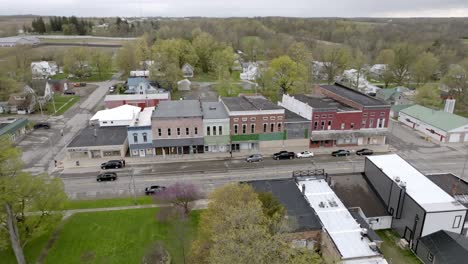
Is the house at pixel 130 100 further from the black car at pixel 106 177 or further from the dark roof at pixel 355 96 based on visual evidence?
the dark roof at pixel 355 96

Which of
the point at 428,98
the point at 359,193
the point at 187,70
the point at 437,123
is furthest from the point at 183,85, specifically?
the point at 359,193

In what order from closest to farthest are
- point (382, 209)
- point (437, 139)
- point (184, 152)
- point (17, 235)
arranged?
1. point (17, 235)
2. point (382, 209)
3. point (184, 152)
4. point (437, 139)

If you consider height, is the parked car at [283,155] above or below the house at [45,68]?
below

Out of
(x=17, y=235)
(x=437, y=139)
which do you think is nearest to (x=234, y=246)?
(x=17, y=235)

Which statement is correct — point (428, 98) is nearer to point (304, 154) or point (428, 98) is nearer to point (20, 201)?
point (304, 154)

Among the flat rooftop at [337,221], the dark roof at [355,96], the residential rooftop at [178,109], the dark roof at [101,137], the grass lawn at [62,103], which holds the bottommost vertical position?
the grass lawn at [62,103]

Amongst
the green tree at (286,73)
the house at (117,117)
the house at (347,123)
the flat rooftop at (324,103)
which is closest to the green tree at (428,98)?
the house at (347,123)

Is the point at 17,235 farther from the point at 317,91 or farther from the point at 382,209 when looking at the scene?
the point at 317,91
